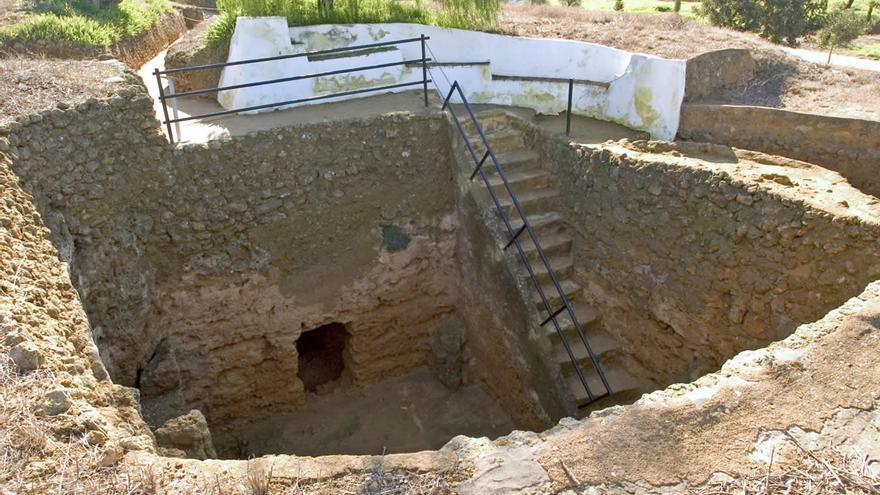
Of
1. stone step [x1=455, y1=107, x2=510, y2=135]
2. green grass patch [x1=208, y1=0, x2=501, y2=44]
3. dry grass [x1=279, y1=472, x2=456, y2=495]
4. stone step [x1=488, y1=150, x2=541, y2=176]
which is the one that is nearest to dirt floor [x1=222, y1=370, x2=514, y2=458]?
stone step [x1=488, y1=150, x2=541, y2=176]

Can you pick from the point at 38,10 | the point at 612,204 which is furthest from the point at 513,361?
the point at 38,10

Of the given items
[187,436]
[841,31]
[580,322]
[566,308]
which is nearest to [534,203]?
[566,308]

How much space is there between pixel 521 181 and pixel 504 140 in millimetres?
714

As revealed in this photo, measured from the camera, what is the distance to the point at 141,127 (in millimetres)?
6660

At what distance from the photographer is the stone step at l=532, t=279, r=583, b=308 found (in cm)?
723

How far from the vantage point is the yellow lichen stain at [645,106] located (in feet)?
25.8

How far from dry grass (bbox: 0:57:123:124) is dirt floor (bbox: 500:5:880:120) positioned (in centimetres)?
544

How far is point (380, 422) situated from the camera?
27.1 feet

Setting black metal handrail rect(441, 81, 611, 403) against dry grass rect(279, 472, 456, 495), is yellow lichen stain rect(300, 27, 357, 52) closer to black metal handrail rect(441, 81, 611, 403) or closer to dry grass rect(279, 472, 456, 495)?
black metal handrail rect(441, 81, 611, 403)

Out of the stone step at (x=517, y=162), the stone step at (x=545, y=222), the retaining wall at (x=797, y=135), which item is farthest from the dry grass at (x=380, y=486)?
the retaining wall at (x=797, y=135)

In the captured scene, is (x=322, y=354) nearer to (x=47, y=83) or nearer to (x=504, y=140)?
(x=504, y=140)

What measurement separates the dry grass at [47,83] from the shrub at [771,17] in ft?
50.4

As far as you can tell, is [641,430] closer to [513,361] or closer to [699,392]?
[699,392]

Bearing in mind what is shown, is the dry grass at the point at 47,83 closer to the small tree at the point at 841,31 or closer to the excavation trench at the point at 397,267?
the excavation trench at the point at 397,267
